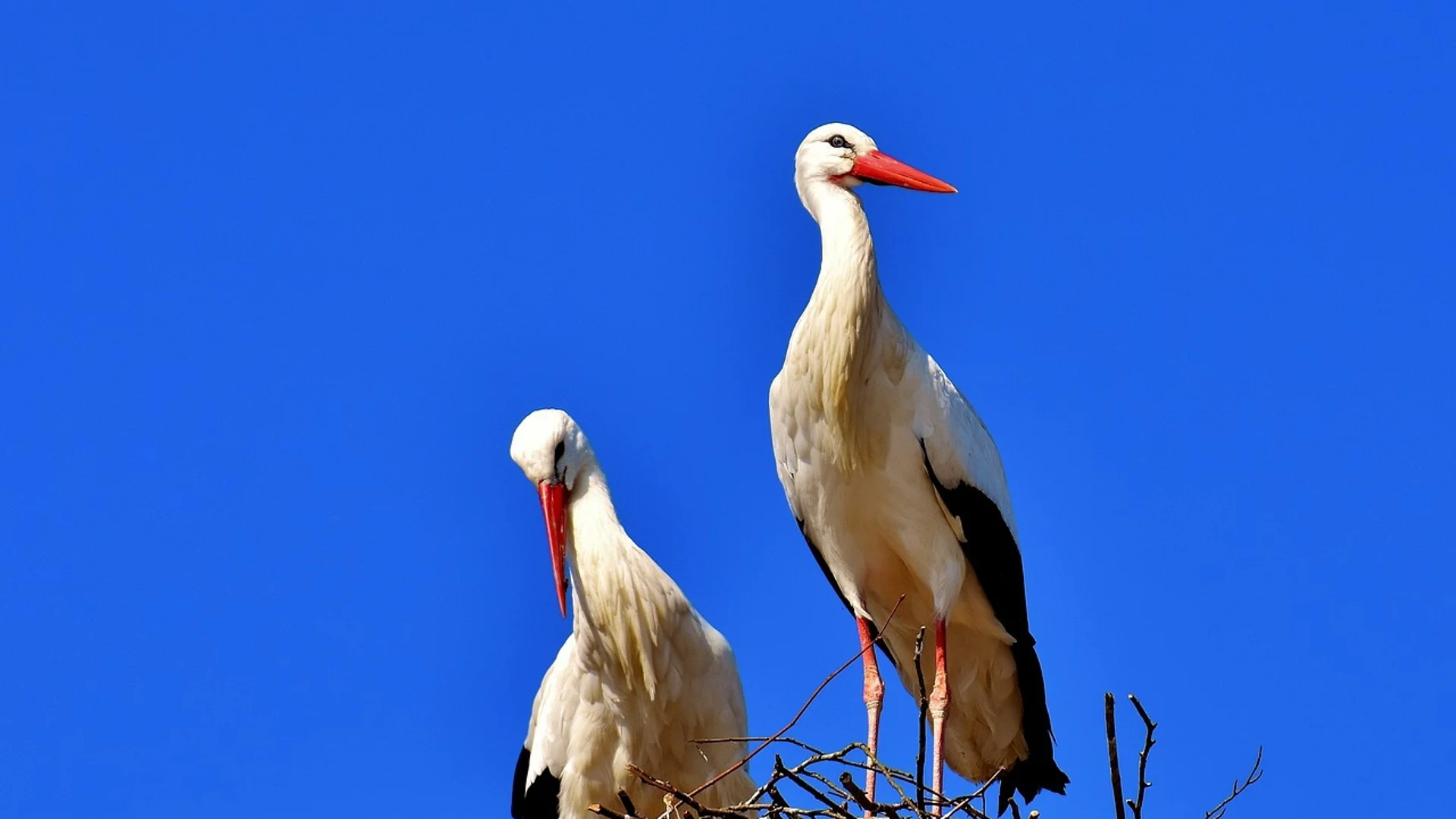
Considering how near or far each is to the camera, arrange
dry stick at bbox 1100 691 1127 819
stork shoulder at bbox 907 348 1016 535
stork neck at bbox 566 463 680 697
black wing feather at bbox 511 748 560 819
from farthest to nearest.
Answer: black wing feather at bbox 511 748 560 819 → stork neck at bbox 566 463 680 697 → stork shoulder at bbox 907 348 1016 535 → dry stick at bbox 1100 691 1127 819

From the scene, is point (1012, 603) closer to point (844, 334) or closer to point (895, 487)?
point (895, 487)

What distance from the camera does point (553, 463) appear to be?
5684 millimetres

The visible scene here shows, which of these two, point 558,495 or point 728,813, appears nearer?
point 728,813

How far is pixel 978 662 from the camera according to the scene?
5723mm

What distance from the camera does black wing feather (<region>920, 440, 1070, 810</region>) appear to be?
17.7 ft

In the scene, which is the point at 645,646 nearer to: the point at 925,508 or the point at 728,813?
the point at 925,508

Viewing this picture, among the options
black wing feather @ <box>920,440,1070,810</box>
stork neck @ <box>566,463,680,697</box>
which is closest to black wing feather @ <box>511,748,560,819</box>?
stork neck @ <box>566,463,680,697</box>

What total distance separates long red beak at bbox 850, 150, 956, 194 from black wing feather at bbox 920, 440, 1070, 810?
65 centimetres

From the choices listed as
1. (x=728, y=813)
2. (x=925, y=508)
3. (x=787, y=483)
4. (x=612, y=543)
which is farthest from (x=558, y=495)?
(x=728, y=813)

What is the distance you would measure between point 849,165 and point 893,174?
121mm

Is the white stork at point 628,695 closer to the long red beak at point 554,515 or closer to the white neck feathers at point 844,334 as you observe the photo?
the long red beak at point 554,515

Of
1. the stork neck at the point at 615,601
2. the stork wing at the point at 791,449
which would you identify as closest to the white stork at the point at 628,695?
the stork neck at the point at 615,601

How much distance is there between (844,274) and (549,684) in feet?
4.47

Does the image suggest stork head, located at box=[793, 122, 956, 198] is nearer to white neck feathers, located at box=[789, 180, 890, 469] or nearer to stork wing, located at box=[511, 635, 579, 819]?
white neck feathers, located at box=[789, 180, 890, 469]
